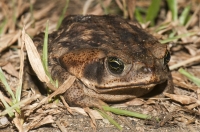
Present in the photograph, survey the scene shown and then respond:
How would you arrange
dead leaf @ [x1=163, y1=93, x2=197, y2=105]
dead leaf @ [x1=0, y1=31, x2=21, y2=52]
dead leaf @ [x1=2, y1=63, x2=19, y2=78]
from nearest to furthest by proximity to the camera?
dead leaf @ [x1=163, y1=93, x2=197, y2=105]
dead leaf @ [x1=2, y1=63, x2=19, y2=78]
dead leaf @ [x1=0, y1=31, x2=21, y2=52]

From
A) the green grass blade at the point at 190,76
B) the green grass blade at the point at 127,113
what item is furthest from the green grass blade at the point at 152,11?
the green grass blade at the point at 127,113

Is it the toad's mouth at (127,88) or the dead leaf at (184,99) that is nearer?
the toad's mouth at (127,88)

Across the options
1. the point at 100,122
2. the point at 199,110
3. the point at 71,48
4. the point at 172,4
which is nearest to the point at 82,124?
the point at 100,122

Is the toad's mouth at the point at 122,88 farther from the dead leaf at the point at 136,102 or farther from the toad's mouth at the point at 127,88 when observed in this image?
the dead leaf at the point at 136,102

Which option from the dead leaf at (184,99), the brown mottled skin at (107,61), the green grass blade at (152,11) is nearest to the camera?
the brown mottled skin at (107,61)

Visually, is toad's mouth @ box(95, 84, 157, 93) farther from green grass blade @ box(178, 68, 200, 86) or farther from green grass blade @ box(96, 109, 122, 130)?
green grass blade @ box(178, 68, 200, 86)

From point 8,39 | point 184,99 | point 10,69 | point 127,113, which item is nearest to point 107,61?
point 127,113

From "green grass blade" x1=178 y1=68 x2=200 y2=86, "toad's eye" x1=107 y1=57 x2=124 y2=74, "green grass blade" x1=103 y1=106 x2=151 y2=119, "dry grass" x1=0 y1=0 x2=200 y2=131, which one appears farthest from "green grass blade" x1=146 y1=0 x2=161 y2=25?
"green grass blade" x1=103 y1=106 x2=151 y2=119
